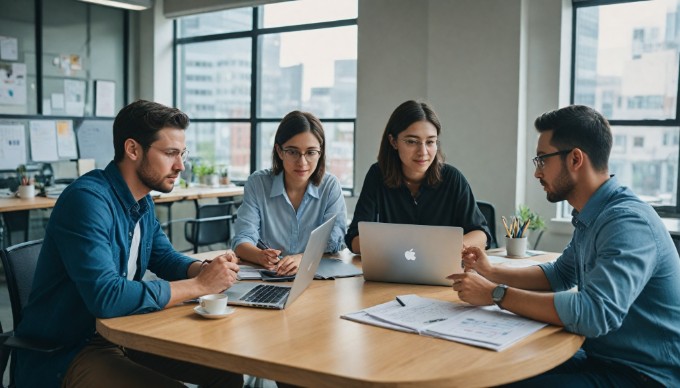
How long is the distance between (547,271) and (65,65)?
6270mm

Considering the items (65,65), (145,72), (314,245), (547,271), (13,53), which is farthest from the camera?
(145,72)

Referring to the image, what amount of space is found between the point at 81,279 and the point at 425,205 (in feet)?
5.13

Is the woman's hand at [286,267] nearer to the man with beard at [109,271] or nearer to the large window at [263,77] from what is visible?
the man with beard at [109,271]

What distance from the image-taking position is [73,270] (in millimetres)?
1775

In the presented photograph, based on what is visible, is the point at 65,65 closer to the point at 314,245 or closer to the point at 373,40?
the point at 373,40

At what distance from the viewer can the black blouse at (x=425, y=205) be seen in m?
2.86

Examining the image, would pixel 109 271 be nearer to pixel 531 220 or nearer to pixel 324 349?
pixel 324 349

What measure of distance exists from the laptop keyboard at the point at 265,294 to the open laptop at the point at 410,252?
33cm

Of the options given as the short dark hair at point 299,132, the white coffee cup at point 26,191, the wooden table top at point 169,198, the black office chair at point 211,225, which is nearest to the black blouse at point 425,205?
the short dark hair at point 299,132

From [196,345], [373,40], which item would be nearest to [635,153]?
[373,40]

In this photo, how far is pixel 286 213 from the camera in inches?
Result: 114

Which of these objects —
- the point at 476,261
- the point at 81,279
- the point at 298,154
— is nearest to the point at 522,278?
the point at 476,261

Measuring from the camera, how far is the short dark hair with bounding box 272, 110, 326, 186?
2.80 m

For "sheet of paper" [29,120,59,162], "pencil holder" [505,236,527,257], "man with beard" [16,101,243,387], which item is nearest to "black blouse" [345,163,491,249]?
"pencil holder" [505,236,527,257]
